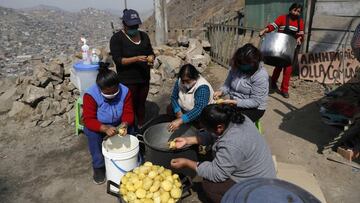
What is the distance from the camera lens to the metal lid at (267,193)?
2129mm

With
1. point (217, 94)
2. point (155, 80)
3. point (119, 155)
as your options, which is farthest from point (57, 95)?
point (217, 94)

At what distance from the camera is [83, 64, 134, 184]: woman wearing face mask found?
3448 mm

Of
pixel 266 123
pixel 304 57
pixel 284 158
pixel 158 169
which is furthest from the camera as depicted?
pixel 304 57

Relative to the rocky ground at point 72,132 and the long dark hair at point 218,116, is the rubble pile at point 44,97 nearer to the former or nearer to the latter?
the rocky ground at point 72,132

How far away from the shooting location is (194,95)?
12.1 feet

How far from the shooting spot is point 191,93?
3.73 meters

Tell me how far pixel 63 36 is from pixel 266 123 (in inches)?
638

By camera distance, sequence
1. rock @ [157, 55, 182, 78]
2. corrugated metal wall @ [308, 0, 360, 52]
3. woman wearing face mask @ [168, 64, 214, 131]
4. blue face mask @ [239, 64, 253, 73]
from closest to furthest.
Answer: woman wearing face mask @ [168, 64, 214, 131]
blue face mask @ [239, 64, 253, 73]
corrugated metal wall @ [308, 0, 360, 52]
rock @ [157, 55, 182, 78]

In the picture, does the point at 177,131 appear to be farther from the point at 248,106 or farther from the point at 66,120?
the point at 66,120

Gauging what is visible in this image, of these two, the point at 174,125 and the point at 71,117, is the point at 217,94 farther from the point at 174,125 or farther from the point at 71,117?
the point at 71,117

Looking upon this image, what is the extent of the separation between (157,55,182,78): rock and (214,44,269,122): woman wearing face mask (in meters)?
Answer: 3.38

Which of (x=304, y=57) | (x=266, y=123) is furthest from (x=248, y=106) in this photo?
(x=304, y=57)

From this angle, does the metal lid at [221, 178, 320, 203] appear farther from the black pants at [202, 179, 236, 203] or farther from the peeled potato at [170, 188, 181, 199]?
the peeled potato at [170, 188, 181, 199]

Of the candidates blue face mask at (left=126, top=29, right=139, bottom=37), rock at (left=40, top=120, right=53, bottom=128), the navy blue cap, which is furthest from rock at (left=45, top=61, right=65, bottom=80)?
the navy blue cap
